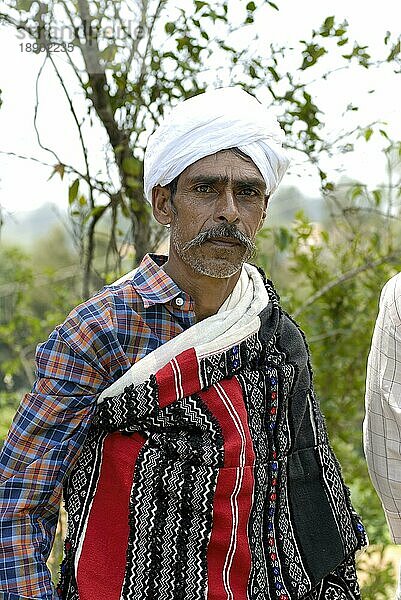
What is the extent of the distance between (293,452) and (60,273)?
2.96 metres

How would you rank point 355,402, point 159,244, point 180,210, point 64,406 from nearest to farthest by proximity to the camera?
point 64,406, point 180,210, point 159,244, point 355,402

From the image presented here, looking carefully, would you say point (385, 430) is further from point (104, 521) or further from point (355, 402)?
point (355, 402)

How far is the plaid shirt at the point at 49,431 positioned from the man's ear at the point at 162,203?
279mm

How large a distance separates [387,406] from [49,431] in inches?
37.9

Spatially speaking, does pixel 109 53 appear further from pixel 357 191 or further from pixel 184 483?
pixel 184 483

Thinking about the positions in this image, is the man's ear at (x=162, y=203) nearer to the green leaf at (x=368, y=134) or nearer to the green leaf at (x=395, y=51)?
the green leaf at (x=368, y=134)

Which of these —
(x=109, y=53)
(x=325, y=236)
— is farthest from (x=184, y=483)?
(x=325, y=236)

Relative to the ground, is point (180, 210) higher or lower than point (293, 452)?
higher

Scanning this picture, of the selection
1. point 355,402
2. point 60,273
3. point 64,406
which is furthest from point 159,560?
point 60,273

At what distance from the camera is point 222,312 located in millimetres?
2275

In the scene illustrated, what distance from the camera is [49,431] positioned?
2.07 m

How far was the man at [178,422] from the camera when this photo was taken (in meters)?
2.07

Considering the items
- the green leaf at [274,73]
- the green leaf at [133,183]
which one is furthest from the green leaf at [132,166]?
the green leaf at [274,73]

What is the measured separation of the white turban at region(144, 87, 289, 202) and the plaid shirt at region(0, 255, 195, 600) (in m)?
0.37
